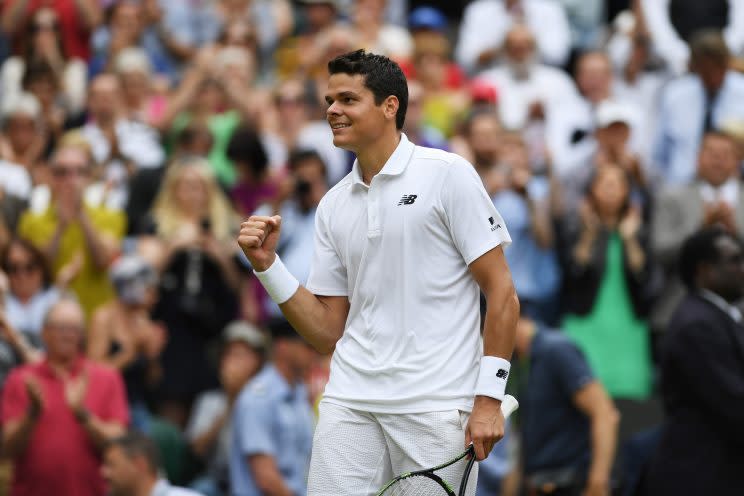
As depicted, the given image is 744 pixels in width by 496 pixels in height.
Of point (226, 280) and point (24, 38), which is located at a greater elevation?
point (24, 38)

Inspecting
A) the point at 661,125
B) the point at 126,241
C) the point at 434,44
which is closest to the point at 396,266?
the point at 126,241

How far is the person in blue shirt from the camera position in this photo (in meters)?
9.90

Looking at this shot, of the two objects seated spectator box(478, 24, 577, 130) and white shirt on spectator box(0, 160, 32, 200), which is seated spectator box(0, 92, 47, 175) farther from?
seated spectator box(478, 24, 577, 130)

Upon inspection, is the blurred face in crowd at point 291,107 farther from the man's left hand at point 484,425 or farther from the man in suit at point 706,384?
the man's left hand at point 484,425

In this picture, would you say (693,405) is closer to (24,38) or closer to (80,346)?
(80,346)

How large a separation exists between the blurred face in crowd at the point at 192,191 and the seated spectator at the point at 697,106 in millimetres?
3741

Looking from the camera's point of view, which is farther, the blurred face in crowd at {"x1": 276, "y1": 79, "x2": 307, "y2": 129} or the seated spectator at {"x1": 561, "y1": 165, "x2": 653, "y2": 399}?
the blurred face in crowd at {"x1": 276, "y1": 79, "x2": 307, "y2": 129}

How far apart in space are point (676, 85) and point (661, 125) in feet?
1.26

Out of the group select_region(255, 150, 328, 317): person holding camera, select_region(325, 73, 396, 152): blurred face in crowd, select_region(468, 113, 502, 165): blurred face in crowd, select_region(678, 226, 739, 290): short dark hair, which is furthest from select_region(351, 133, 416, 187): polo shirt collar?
select_region(468, 113, 502, 165): blurred face in crowd

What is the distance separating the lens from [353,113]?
5691 mm

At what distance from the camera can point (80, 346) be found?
9812 millimetres

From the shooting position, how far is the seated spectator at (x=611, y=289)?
10.9m

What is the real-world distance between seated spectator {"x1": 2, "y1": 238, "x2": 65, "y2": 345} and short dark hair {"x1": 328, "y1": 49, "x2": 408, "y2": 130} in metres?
5.37

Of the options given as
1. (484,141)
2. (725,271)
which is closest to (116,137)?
(484,141)
